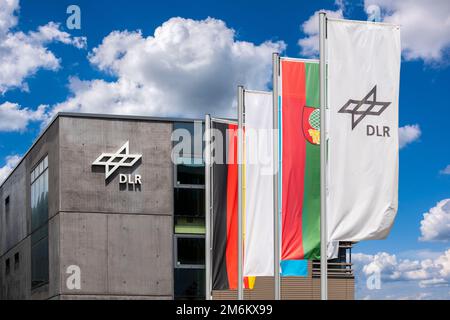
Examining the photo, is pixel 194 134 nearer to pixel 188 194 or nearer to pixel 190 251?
pixel 188 194

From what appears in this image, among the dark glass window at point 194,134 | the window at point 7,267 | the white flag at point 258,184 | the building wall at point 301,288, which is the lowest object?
the building wall at point 301,288

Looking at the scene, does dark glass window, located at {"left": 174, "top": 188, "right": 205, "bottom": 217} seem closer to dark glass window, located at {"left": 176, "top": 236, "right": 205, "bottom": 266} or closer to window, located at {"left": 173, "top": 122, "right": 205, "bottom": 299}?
window, located at {"left": 173, "top": 122, "right": 205, "bottom": 299}

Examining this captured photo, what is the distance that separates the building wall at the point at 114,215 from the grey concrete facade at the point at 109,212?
0.05 metres

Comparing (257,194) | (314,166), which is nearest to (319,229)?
(314,166)

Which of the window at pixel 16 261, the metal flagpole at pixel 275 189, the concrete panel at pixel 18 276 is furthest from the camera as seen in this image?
the window at pixel 16 261

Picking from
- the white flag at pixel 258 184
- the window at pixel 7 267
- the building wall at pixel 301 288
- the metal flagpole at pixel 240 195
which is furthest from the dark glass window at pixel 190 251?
the window at pixel 7 267

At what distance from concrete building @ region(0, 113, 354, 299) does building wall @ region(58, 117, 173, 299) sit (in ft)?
0.16

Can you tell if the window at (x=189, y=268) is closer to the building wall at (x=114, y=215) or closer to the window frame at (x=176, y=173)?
the building wall at (x=114, y=215)

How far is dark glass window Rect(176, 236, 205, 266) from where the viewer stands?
41.2m

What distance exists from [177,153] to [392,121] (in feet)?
Answer: 76.5

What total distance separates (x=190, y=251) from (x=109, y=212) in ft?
14.7

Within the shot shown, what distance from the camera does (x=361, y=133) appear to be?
19156mm

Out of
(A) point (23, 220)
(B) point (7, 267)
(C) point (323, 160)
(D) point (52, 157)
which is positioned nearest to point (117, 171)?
(D) point (52, 157)

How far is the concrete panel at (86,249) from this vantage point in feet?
130
